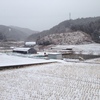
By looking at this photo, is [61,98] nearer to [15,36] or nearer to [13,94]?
[13,94]

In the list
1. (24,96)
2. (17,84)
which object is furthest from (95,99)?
(17,84)

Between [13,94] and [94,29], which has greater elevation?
[94,29]

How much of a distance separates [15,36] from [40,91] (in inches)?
4063

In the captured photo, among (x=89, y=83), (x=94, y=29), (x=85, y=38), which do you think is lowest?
(x=89, y=83)

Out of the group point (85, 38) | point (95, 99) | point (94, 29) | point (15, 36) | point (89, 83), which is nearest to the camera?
point (95, 99)

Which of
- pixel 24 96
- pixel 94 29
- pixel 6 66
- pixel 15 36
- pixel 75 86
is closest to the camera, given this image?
pixel 24 96

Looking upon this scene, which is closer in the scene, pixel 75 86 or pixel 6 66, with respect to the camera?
pixel 75 86

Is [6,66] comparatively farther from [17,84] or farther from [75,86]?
[75,86]

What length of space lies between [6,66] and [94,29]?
166ft

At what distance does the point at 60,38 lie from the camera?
53344mm

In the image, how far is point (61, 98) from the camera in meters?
6.10

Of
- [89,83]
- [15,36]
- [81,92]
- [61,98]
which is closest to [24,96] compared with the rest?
[61,98]

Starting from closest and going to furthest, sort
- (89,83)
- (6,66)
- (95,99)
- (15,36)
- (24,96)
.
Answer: (95,99) → (24,96) → (89,83) → (6,66) → (15,36)

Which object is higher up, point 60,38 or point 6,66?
point 60,38
